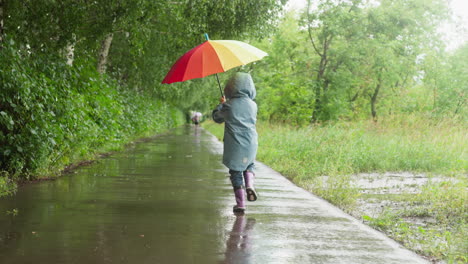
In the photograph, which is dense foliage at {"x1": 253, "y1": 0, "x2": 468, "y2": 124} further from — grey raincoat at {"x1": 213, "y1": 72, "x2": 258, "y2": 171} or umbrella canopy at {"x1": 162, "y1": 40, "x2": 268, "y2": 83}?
grey raincoat at {"x1": 213, "y1": 72, "x2": 258, "y2": 171}

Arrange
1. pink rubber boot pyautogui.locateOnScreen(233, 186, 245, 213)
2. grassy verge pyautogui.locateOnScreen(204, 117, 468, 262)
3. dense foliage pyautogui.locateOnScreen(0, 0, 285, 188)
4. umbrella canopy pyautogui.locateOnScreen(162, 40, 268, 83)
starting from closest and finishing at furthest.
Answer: grassy verge pyautogui.locateOnScreen(204, 117, 468, 262) < pink rubber boot pyautogui.locateOnScreen(233, 186, 245, 213) < umbrella canopy pyautogui.locateOnScreen(162, 40, 268, 83) < dense foliage pyautogui.locateOnScreen(0, 0, 285, 188)

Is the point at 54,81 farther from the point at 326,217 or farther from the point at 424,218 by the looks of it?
the point at 424,218

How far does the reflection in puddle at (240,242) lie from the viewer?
170 inches

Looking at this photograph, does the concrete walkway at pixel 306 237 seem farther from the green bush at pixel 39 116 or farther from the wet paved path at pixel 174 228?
the green bush at pixel 39 116

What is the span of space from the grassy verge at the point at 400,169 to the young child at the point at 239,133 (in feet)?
5.24

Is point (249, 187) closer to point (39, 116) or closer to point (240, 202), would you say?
point (240, 202)

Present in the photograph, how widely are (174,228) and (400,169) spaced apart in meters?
7.44

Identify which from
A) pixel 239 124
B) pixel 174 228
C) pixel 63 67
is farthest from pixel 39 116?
pixel 174 228

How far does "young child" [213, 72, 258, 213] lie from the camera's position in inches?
253

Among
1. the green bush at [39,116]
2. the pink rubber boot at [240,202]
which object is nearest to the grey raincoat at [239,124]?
the pink rubber boot at [240,202]

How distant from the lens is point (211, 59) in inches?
262

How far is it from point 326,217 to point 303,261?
6.91 ft

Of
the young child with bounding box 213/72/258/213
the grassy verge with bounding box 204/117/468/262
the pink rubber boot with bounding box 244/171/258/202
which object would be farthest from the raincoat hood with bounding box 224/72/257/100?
the grassy verge with bounding box 204/117/468/262

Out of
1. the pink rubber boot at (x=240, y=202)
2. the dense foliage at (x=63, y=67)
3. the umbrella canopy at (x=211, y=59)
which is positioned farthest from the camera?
the dense foliage at (x=63, y=67)
